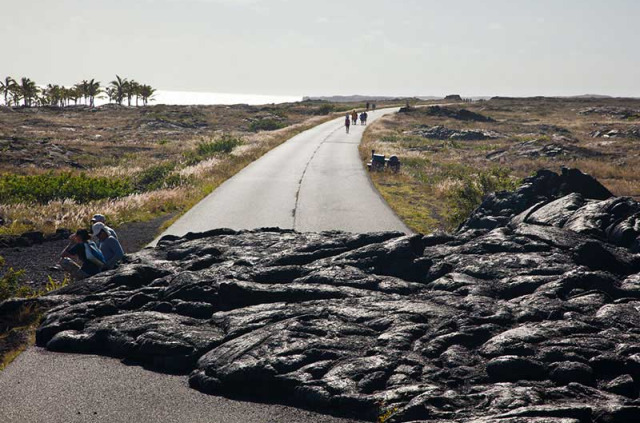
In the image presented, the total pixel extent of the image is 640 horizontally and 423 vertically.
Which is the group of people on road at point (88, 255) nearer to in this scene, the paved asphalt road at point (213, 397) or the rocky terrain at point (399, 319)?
the rocky terrain at point (399, 319)

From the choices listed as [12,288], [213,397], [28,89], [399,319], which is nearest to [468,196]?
[399,319]

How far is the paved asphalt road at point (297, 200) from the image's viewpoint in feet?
71.6

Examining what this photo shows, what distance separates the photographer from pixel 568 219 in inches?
592

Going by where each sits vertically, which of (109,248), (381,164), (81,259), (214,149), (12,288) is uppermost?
(214,149)

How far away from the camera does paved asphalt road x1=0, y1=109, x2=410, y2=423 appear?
27.7 feet

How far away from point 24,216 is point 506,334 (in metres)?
19.9

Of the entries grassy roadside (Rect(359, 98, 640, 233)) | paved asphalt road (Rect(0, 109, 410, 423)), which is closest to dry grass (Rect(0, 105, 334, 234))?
paved asphalt road (Rect(0, 109, 410, 423))

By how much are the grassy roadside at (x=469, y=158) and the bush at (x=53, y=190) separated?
14.1 meters

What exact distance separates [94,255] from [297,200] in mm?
13445

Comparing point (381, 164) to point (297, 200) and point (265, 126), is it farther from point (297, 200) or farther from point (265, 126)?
point (265, 126)

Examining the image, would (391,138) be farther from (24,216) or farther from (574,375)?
(574,375)

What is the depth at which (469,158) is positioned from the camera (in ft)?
168

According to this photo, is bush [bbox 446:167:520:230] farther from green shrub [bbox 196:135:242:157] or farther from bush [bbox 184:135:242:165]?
green shrub [bbox 196:135:242:157]

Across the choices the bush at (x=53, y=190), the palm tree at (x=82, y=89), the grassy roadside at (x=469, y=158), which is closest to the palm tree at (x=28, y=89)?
the palm tree at (x=82, y=89)
